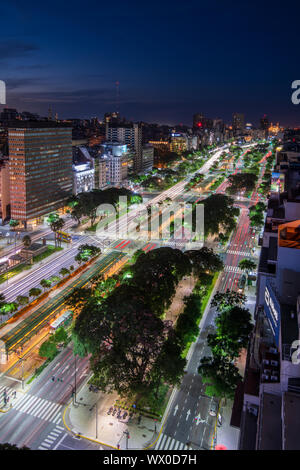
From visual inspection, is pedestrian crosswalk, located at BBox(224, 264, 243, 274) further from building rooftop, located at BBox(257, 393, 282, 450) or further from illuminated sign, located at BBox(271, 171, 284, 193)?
building rooftop, located at BBox(257, 393, 282, 450)

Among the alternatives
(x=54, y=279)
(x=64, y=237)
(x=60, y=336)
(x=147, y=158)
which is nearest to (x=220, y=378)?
(x=60, y=336)

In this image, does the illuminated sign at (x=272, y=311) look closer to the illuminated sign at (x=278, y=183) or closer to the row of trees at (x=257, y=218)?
the row of trees at (x=257, y=218)

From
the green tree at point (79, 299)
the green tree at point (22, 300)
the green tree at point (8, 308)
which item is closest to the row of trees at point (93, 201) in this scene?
the green tree at point (22, 300)

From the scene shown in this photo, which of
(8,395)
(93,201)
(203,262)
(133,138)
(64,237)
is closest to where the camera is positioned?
(8,395)

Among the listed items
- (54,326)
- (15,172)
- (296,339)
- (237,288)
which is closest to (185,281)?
(237,288)

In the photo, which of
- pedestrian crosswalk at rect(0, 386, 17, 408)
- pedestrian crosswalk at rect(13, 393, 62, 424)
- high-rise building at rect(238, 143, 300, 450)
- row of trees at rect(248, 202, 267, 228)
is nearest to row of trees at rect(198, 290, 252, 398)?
high-rise building at rect(238, 143, 300, 450)

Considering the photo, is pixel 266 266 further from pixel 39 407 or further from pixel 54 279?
pixel 54 279
